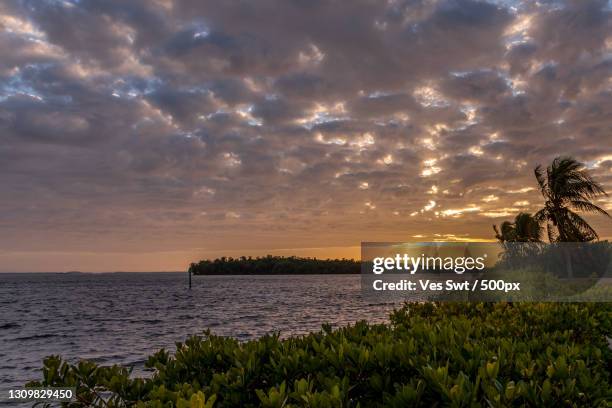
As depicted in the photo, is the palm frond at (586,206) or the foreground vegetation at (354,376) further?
the palm frond at (586,206)

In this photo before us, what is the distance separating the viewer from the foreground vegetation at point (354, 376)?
3303mm

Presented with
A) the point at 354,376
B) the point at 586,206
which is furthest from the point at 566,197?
the point at 354,376

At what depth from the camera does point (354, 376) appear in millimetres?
4070

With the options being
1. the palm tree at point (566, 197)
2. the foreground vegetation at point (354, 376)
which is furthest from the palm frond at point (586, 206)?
the foreground vegetation at point (354, 376)

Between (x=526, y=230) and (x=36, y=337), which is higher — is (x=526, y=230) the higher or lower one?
the higher one

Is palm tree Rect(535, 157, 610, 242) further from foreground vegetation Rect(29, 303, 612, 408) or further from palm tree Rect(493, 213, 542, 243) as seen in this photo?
foreground vegetation Rect(29, 303, 612, 408)

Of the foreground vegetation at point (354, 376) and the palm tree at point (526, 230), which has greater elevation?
the palm tree at point (526, 230)

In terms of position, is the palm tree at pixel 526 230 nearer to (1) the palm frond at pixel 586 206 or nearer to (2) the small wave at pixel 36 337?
(1) the palm frond at pixel 586 206

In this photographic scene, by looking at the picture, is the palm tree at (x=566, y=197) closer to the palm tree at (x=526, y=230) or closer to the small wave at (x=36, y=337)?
the palm tree at (x=526, y=230)

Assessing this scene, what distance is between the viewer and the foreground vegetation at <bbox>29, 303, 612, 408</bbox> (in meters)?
3.30

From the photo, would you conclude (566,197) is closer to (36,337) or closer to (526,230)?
(526,230)

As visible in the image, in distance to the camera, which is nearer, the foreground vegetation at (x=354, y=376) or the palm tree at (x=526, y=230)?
the foreground vegetation at (x=354, y=376)

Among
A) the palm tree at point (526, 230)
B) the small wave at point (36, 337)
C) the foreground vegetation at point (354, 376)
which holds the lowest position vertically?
the small wave at point (36, 337)

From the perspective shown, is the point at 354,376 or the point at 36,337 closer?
the point at 354,376
